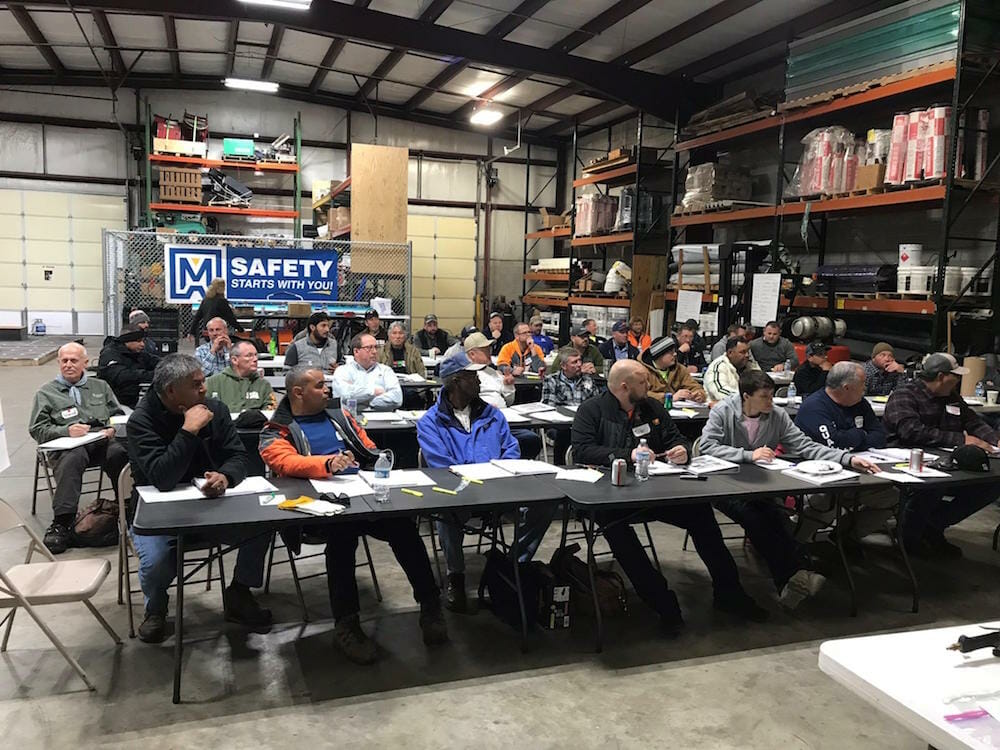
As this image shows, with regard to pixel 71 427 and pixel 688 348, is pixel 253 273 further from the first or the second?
pixel 688 348

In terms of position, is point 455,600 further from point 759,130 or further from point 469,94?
point 469,94

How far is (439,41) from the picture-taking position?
34.0 feet

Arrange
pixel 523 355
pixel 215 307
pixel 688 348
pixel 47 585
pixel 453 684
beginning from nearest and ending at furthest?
pixel 47 585
pixel 453 684
pixel 523 355
pixel 688 348
pixel 215 307

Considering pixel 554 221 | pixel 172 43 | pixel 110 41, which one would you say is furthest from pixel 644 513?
pixel 110 41

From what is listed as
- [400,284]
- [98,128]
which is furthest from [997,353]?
[98,128]

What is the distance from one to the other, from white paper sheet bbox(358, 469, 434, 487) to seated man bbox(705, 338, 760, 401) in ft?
13.0

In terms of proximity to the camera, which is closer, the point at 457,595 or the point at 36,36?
the point at 457,595

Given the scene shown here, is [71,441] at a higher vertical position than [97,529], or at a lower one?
higher

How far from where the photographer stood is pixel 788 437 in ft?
15.4

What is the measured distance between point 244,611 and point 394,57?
11953 mm

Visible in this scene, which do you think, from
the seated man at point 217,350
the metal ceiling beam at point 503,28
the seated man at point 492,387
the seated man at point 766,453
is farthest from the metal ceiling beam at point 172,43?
the seated man at point 766,453

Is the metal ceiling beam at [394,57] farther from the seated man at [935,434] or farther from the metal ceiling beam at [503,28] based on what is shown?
the seated man at [935,434]

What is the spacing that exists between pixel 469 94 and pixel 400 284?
4.77m

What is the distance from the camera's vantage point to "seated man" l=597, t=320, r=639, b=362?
9930 mm
